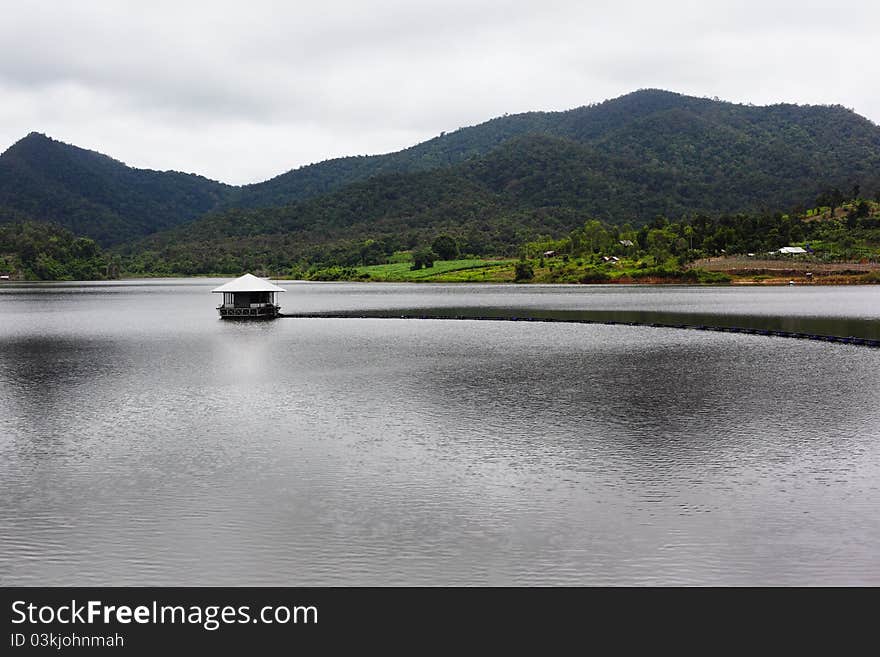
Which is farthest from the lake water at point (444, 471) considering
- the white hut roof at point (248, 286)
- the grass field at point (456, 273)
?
the grass field at point (456, 273)

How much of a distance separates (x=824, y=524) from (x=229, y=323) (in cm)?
6009


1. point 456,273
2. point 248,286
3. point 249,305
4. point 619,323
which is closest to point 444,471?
point 619,323

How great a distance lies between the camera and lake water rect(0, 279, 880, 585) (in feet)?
42.8

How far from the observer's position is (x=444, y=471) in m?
18.4

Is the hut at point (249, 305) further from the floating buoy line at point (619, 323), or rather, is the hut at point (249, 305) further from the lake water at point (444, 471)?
the lake water at point (444, 471)

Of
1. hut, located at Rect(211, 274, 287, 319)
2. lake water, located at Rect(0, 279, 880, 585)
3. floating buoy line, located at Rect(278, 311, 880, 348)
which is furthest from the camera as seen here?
hut, located at Rect(211, 274, 287, 319)

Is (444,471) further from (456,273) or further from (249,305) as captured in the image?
(456,273)

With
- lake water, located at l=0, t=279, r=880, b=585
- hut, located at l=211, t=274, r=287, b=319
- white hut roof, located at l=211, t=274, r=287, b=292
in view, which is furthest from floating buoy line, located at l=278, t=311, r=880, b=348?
lake water, located at l=0, t=279, r=880, b=585

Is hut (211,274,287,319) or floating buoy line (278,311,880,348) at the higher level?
hut (211,274,287,319)

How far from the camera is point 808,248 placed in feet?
491

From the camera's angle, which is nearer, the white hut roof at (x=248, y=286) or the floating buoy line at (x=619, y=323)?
the floating buoy line at (x=619, y=323)

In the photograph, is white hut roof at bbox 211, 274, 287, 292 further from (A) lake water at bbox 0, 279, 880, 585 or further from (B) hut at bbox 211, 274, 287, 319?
(A) lake water at bbox 0, 279, 880, 585

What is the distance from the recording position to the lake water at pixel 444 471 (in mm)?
13039
